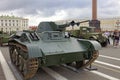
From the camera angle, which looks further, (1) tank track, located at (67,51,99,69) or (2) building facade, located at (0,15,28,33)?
(2) building facade, located at (0,15,28,33)

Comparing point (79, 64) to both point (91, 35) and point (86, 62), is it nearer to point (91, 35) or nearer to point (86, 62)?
point (86, 62)

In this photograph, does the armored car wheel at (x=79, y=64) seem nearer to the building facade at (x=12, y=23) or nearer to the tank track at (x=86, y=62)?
the tank track at (x=86, y=62)

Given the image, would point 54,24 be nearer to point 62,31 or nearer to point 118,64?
point 62,31

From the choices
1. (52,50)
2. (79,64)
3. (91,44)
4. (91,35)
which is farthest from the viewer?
(91,35)

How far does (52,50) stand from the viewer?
997 cm

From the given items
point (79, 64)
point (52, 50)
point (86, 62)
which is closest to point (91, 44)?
point (86, 62)

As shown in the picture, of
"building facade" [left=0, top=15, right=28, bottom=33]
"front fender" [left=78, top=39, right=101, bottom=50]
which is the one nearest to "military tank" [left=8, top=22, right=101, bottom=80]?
"front fender" [left=78, top=39, right=101, bottom=50]

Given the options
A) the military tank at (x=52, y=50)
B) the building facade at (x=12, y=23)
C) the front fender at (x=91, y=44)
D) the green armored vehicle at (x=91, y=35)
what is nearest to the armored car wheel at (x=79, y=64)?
the military tank at (x=52, y=50)

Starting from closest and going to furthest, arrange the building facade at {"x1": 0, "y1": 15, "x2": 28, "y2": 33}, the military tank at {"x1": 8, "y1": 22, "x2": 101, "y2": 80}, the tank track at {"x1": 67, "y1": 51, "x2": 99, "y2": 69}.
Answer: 1. the military tank at {"x1": 8, "y1": 22, "x2": 101, "y2": 80}
2. the tank track at {"x1": 67, "y1": 51, "x2": 99, "y2": 69}
3. the building facade at {"x1": 0, "y1": 15, "x2": 28, "y2": 33}

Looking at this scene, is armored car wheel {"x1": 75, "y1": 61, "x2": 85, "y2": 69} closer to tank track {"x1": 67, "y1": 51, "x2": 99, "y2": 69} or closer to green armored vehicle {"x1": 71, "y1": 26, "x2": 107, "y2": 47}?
tank track {"x1": 67, "y1": 51, "x2": 99, "y2": 69}

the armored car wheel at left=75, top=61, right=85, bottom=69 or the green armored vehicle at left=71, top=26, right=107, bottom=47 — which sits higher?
the green armored vehicle at left=71, top=26, right=107, bottom=47

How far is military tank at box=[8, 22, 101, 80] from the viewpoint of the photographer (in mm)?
9156

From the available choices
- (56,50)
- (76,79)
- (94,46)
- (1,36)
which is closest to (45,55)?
(56,50)

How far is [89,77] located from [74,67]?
2.07 metres
